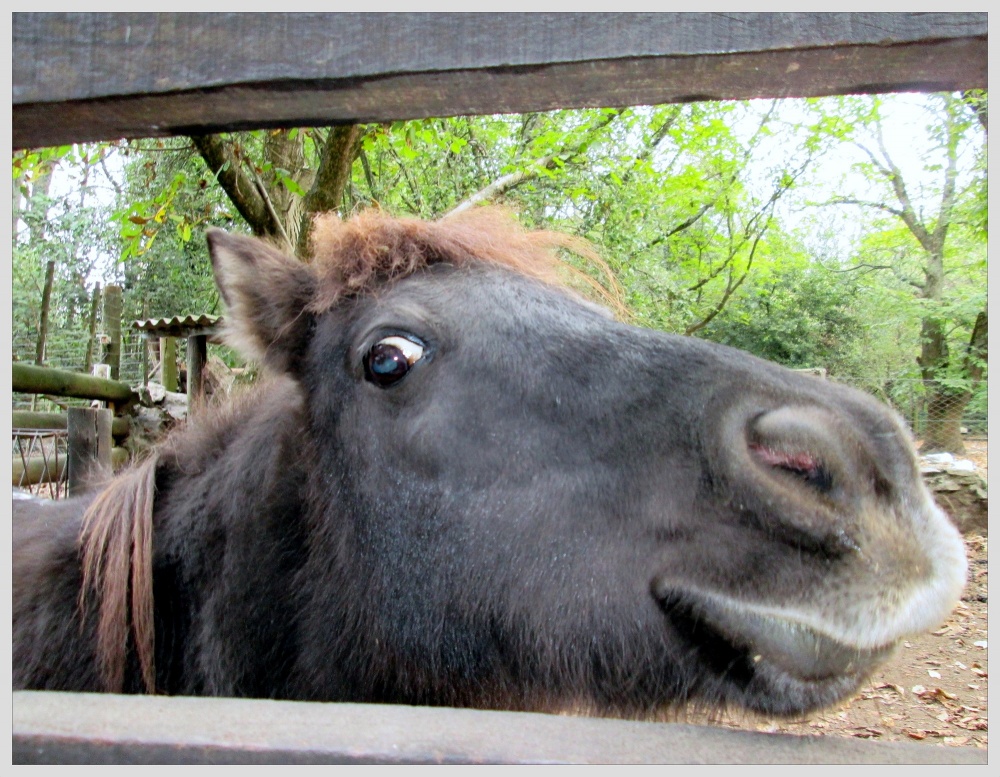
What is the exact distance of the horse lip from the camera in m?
1.38

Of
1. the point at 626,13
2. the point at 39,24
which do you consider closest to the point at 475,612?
the point at 626,13

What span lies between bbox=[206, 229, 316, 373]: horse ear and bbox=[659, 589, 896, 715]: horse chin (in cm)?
153

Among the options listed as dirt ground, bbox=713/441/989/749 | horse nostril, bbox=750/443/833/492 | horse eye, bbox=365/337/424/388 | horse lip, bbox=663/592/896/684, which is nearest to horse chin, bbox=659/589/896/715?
horse lip, bbox=663/592/896/684

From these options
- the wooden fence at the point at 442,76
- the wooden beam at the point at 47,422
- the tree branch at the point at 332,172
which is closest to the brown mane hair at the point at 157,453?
the wooden fence at the point at 442,76

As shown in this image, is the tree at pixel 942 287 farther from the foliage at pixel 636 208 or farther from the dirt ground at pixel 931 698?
the dirt ground at pixel 931 698

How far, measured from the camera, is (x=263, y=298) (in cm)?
238

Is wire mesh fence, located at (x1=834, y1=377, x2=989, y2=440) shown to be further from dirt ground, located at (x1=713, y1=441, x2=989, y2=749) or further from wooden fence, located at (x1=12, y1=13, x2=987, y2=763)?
wooden fence, located at (x1=12, y1=13, x2=987, y2=763)

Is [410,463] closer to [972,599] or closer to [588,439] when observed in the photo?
[588,439]

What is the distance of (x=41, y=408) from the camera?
17.6 m

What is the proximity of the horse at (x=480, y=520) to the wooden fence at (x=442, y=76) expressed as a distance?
1.04ft

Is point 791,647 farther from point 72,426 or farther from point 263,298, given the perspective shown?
point 72,426

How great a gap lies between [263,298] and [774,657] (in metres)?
1.91

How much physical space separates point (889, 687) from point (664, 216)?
1044 centimetres

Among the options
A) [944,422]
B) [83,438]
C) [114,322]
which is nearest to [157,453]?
[83,438]
